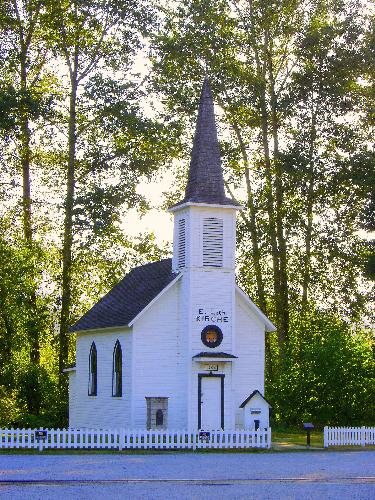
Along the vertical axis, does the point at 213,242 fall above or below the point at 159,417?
above


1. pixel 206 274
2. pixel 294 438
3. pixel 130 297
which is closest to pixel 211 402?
pixel 206 274

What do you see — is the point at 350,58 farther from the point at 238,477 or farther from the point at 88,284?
the point at 238,477

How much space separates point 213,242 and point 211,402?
6.15 metres

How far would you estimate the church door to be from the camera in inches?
1521

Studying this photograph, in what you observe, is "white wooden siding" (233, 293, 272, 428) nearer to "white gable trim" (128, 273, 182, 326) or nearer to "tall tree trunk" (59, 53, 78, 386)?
"white gable trim" (128, 273, 182, 326)

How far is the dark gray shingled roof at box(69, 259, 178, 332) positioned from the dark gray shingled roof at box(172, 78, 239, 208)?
3.32 meters

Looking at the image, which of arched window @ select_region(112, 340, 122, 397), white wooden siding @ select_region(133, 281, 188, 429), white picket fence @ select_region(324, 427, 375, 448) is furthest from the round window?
white picket fence @ select_region(324, 427, 375, 448)

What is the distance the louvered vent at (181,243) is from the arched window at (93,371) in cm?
695

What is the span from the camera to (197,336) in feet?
126

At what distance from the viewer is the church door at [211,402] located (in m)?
38.6

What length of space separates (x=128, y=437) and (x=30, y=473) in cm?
958

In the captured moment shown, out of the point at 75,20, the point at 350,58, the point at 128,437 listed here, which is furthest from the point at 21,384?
the point at 350,58

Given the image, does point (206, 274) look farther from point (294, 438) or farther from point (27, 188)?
point (27, 188)

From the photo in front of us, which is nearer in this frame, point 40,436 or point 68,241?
point 40,436
